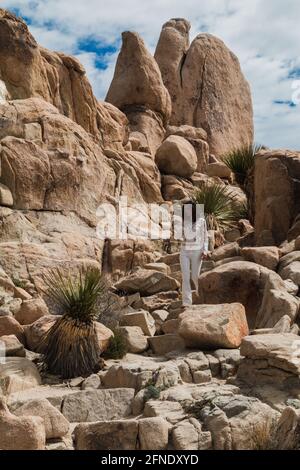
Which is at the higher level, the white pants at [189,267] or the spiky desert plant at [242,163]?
the spiky desert plant at [242,163]

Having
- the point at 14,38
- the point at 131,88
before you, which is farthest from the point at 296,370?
the point at 131,88

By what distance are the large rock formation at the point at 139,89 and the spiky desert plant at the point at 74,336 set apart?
1921 cm

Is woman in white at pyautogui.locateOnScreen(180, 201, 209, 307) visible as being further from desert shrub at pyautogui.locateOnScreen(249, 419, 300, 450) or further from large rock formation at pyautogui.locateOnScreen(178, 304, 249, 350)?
desert shrub at pyautogui.locateOnScreen(249, 419, 300, 450)

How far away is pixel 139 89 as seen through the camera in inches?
1152

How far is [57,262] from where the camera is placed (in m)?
14.6

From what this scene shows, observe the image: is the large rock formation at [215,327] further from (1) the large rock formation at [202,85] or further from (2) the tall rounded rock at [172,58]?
(2) the tall rounded rock at [172,58]

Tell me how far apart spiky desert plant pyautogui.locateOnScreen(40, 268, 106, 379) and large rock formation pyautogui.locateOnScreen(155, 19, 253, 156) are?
934 inches

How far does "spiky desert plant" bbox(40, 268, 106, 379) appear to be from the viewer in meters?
9.73

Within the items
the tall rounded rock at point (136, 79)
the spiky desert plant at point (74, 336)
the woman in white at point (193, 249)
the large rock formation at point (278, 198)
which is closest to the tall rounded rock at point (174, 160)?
the tall rounded rock at point (136, 79)

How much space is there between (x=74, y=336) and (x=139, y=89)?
20869 millimetres

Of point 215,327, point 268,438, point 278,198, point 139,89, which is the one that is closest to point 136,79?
point 139,89

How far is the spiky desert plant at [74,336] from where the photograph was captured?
9.73 meters

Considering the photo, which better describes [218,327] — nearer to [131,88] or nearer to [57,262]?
[57,262]

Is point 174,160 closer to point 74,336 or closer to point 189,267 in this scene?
point 189,267
